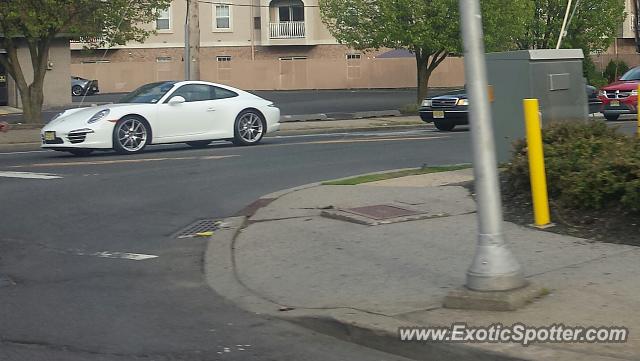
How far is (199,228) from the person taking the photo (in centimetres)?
1070

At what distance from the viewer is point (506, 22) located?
115 feet

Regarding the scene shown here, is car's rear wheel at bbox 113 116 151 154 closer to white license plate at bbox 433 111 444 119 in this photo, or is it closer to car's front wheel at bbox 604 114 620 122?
white license plate at bbox 433 111 444 119

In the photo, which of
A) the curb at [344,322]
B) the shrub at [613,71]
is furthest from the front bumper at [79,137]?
the shrub at [613,71]

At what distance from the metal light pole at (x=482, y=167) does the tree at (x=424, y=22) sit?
1080 inches

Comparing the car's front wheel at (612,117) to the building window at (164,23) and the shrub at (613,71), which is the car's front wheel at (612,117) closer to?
the shrub at (613,71)

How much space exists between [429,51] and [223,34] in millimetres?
29465

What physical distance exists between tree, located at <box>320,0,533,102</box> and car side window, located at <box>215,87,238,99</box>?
15.8 meters

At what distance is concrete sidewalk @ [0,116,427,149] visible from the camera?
23469mm

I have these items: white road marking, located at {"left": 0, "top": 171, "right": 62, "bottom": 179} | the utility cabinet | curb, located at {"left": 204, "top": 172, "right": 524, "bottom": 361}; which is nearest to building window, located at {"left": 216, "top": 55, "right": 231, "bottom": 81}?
white road marking, located at {"left": 0, "top": 171, "right": 62, "bottom": 179}

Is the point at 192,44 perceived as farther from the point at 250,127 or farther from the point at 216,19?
the point at 216,19

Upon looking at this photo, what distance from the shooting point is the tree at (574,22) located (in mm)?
41125

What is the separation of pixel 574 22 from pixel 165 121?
89.4 feet

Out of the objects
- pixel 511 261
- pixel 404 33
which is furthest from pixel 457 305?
pixel 404 33

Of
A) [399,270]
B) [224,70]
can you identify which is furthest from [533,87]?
[224,70]
